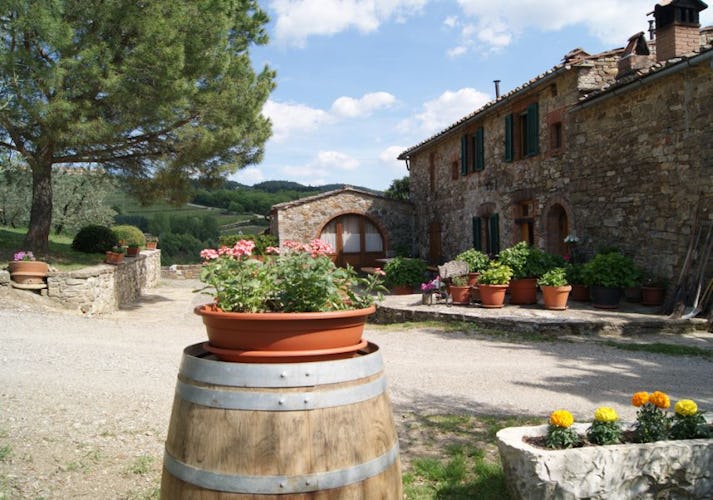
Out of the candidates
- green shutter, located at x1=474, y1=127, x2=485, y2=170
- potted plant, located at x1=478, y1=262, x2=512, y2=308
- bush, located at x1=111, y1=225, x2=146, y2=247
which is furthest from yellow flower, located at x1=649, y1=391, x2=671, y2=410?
bush, located at x1=111, y1=225, x2=146, y2=247

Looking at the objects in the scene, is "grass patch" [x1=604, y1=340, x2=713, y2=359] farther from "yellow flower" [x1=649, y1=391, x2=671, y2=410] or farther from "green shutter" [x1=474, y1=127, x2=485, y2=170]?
"green shutter" [x1=474, y1=127, x2=485, y2=170]

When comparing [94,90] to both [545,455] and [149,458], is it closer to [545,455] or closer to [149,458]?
[149,458]

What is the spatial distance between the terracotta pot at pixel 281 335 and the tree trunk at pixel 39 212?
1101cm

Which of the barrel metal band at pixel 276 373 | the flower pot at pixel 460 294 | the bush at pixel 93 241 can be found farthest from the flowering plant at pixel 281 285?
the bush at pixel 93 241

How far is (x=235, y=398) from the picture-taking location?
5.52 ft

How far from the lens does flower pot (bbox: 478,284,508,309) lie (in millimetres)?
9602

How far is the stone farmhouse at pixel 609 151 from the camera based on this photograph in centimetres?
901

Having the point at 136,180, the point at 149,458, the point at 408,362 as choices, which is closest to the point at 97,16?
the point at 136,180

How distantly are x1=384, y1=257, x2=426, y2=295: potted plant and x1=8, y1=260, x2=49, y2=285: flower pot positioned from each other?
25.5ft

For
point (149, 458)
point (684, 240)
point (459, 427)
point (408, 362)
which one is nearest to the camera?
point (149, 458)

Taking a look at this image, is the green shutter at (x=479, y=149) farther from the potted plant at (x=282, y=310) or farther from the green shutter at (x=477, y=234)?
the potted plant at (x=282, y=310)

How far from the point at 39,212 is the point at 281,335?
451 inches

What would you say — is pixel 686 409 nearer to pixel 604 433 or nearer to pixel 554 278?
pixel 604 433

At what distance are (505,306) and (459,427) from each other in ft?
20.4
